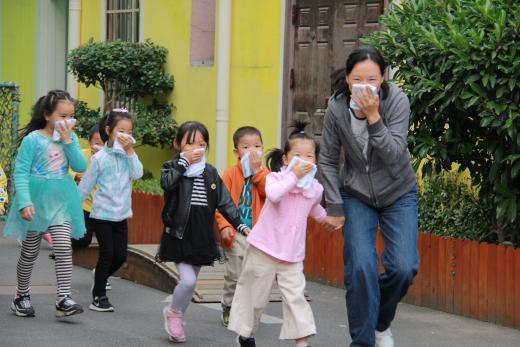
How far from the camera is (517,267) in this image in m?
9.09

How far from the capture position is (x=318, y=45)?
47.9ft

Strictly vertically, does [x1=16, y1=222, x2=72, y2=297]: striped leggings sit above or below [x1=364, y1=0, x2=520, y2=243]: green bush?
below

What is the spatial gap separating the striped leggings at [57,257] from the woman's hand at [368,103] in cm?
315

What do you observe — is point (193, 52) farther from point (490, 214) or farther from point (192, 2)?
point (490, 214)

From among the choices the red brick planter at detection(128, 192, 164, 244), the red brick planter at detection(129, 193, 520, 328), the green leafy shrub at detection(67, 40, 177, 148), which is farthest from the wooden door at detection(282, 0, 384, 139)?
the red brick planter at detection(129, 193, 520, 328)

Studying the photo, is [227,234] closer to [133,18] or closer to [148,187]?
[148,187]

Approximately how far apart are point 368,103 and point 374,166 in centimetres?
45

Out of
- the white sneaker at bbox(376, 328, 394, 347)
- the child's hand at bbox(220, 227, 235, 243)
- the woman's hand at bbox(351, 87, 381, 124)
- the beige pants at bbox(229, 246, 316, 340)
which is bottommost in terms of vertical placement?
the white sneaker at bbox(376, 328, 394, 347)

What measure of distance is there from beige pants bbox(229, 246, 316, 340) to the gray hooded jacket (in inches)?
28.7

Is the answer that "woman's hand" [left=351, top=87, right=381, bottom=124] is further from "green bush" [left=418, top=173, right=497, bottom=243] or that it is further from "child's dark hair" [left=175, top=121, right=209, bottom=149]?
"green bush" [left=418, top=173, right=497, bottom=243]

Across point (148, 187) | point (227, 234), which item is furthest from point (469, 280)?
point (148, 187)

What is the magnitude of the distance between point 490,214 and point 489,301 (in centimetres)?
98

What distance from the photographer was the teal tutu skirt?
29.9 feet

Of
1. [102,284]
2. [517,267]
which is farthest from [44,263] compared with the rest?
[517,267]
